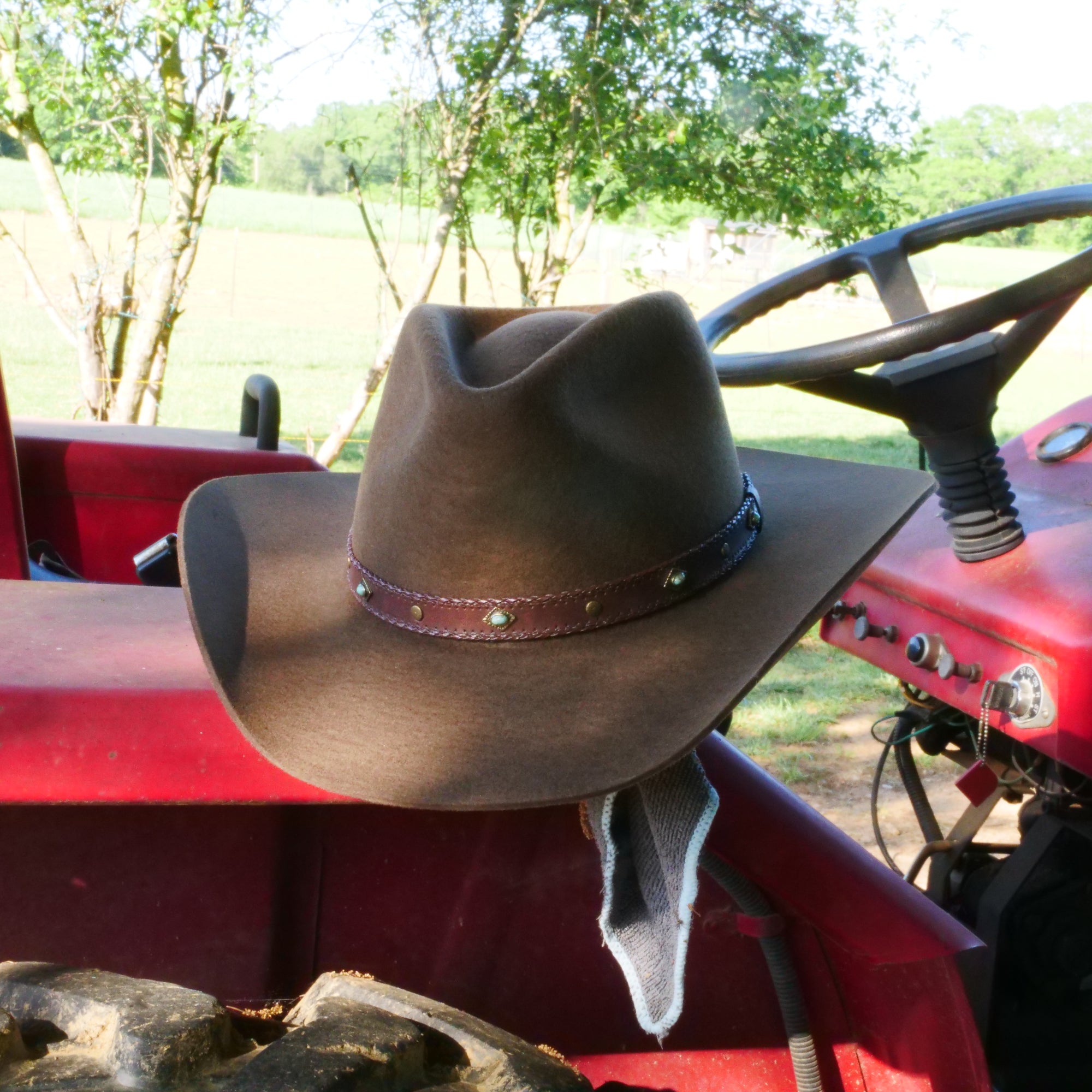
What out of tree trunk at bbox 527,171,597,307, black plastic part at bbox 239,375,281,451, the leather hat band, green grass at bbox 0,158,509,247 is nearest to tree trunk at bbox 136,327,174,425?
green grass at bbox 0,158,509,247

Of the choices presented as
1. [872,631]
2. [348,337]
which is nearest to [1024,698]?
[872,631]

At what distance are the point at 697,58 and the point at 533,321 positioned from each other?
533cm

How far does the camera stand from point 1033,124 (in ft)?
123

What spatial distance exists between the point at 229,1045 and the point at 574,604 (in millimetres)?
414

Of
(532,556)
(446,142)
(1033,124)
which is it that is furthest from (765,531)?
(1033,124)

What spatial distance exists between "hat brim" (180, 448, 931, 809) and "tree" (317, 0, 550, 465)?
4.85 m

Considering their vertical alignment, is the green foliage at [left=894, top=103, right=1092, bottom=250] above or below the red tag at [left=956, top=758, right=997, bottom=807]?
above

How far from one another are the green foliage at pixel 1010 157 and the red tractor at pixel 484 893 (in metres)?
21.8

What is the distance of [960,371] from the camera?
4.81ft

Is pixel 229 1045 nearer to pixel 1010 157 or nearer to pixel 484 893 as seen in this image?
pixel 484 893

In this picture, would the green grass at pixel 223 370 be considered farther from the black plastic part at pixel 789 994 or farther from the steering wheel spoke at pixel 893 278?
the black plastic part at pixel 789 994

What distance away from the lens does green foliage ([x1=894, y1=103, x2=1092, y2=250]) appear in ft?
85.9

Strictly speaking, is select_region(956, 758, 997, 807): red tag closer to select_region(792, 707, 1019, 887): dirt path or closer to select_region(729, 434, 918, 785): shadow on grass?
select_region(792, 707, 1019, 887): dirt path

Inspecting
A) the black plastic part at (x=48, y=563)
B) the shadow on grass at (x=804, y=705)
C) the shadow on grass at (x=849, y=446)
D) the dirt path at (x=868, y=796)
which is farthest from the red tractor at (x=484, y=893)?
the shadow on grass at (x=849, y=446)
